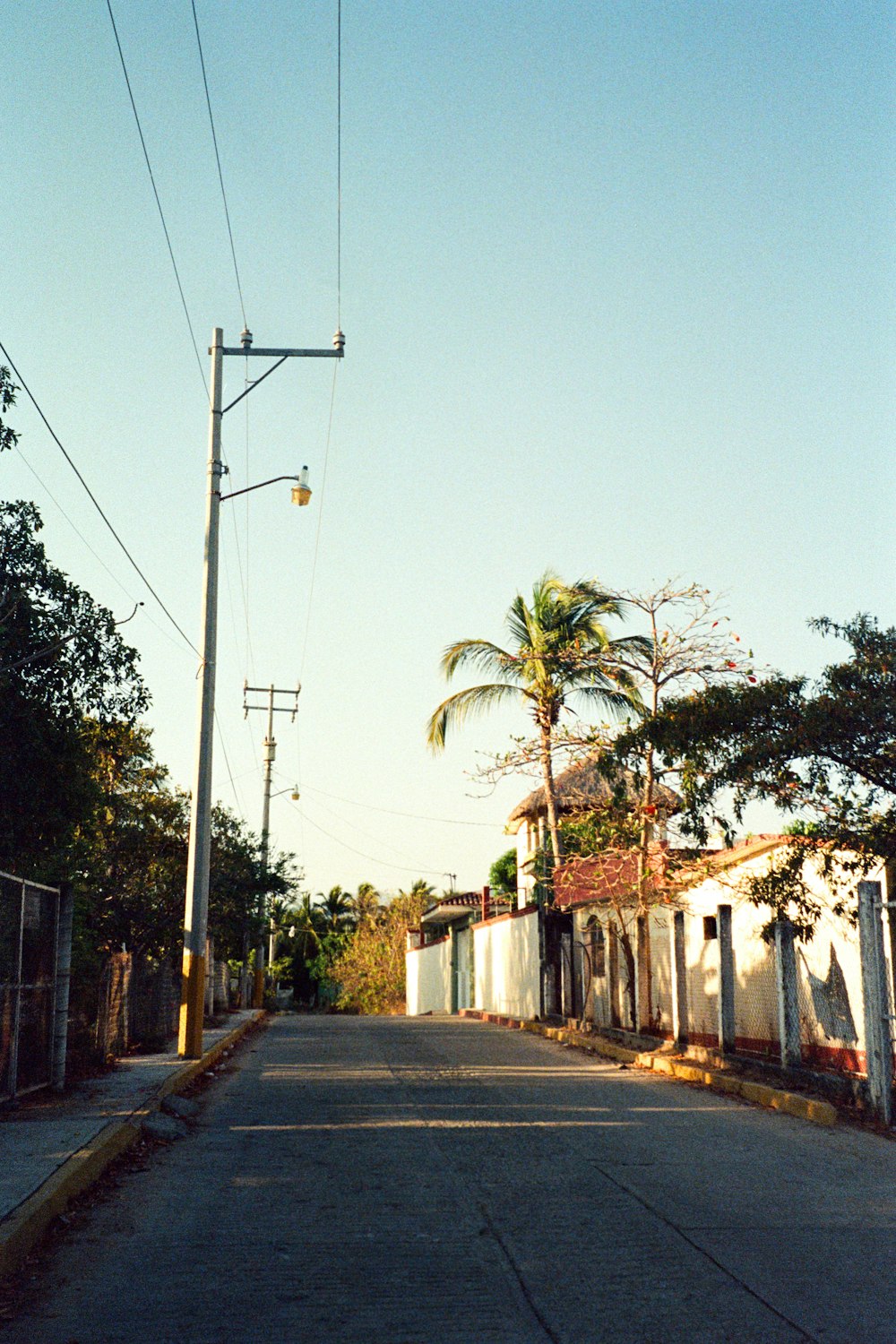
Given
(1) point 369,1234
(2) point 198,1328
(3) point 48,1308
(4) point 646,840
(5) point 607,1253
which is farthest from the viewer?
(4) point 646,840

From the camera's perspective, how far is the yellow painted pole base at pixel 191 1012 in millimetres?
16938

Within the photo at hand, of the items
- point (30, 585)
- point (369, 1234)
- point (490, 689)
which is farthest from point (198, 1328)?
point (490, 689)

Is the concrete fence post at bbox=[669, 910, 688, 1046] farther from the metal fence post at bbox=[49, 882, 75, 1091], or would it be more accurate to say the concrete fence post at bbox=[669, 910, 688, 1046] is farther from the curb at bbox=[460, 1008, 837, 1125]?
the metal fence post at bbox=[49, 882, 75, 1091]

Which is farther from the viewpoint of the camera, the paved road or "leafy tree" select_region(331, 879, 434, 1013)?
"leafy tree" select_region(331, 879, 434, 1013)

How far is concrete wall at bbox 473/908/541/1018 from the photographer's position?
106 feet

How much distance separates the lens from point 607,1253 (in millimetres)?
6387

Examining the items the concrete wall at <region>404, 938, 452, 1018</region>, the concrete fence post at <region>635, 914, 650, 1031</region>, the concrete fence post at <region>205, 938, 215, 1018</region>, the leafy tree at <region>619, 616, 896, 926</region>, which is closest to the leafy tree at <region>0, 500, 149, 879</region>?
the leafy tree at <region>619, 616, 896, 926</region>

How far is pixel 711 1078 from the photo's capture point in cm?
1523

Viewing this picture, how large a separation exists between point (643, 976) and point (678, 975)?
3150mm

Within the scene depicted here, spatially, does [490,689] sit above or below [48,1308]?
above

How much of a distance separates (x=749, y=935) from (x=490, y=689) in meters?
13.5

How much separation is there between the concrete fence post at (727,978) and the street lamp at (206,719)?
6.79 meters

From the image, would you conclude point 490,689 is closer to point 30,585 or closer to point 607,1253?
point 30,585

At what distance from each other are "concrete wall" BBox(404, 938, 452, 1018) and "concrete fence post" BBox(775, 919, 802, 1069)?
3605 centimetres
